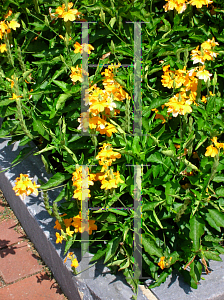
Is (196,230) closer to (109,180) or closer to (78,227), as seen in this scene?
(109,180)

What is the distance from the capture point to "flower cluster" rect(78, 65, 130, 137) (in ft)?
4.93

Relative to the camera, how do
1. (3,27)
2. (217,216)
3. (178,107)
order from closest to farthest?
(178,107) → (217,216) → (3,27)

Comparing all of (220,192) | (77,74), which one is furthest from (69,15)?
(220,192)

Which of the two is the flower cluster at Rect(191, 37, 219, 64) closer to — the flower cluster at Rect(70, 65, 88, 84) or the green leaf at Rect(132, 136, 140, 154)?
the green leaf at Rect(132, 136, 140, 154)

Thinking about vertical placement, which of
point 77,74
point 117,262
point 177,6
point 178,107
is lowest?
point 117,262

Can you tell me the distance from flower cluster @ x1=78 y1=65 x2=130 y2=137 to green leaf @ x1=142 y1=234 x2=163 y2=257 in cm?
57

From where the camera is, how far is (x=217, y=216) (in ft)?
5.23

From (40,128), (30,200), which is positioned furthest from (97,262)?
(40,128)

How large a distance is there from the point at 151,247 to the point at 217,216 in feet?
1.20

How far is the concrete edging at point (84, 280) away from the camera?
1.66m

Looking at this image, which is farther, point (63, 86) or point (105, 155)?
point (63, 86)

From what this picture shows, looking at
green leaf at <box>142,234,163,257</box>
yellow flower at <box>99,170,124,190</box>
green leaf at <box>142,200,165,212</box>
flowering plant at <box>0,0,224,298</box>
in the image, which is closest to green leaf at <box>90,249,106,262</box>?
flowering plant at <box>0,0,224,298</box>

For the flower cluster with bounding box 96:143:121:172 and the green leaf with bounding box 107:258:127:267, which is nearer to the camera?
the flower cluster with bounding box 96:143:121:172

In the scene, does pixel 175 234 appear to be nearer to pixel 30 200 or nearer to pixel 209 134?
pixel 209 134
